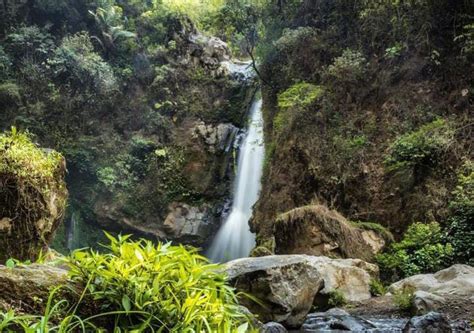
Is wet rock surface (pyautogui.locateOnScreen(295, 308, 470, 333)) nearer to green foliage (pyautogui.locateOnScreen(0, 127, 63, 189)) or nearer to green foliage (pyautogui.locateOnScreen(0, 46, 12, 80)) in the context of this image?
green foliage (pyautogui.locateOnScreen(0, 127, 63, 189))

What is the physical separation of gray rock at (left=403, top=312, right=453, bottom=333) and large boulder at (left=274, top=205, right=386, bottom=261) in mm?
4478

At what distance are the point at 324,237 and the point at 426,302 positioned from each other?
3.70 meters

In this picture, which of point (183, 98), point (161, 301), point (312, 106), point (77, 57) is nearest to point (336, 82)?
point (312, 106)

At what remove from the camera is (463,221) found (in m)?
8.71

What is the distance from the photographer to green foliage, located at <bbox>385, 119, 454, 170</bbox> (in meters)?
9.94

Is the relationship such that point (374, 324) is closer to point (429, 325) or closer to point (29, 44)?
point (429, 325)

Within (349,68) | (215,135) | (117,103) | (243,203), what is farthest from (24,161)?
(117,103)

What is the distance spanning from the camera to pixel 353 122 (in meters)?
12.5

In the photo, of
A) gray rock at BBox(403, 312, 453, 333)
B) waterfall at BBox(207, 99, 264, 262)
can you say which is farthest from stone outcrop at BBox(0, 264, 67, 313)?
waterfall at BBox(207, 99, 264, 262)

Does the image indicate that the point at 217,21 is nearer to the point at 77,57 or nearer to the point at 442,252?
the point at 77,57

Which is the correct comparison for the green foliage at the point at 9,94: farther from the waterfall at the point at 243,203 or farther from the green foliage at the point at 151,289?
the green foliage at the point at 151,289

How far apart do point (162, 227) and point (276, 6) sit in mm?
10232

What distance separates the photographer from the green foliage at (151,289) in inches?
56.6

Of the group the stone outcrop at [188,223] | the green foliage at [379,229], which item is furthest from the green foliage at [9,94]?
the green foliage at [379,229]
